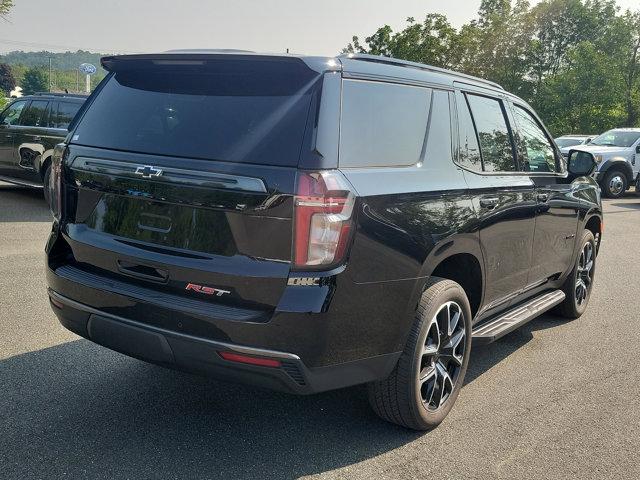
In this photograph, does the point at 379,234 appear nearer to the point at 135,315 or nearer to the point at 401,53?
the point at 135,315

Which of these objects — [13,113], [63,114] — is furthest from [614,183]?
[13,113]

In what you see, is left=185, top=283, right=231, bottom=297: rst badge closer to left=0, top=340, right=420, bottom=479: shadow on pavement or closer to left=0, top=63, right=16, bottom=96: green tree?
left=0, top=340, right=420, bottom=479: shadow on pavement

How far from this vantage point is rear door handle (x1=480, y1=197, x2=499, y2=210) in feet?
12.2

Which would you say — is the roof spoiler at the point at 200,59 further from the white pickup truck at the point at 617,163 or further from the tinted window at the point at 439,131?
the white pickup truck at the point at 617,163

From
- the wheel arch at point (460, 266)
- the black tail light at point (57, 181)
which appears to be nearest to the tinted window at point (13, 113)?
the black tail light at point (57, 181)

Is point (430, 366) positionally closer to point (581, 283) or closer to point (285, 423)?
point (285, 423)

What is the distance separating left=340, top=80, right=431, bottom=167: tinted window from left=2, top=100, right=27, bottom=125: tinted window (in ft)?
32.6

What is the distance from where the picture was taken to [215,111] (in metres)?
2.90

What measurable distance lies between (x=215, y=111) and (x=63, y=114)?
886 centimetres

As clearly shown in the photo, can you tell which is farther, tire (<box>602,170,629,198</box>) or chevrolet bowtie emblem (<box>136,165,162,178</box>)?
tire (<box>602,170,629,198</box>)

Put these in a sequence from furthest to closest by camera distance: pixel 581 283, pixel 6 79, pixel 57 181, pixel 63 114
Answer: pixel 6 79 → pixel 63 114 → pixel 581 283 → pixel 57 181

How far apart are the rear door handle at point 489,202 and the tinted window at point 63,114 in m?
8.80

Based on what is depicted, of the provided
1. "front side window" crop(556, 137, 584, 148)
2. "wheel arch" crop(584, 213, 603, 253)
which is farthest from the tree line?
"wheel arch" crop(584, 213, 603, 253)

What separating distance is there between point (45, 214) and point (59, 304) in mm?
7362
